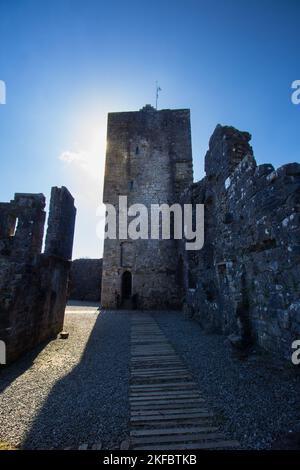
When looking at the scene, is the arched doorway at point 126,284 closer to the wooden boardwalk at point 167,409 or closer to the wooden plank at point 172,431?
the wooden boardwalk at point 167,409

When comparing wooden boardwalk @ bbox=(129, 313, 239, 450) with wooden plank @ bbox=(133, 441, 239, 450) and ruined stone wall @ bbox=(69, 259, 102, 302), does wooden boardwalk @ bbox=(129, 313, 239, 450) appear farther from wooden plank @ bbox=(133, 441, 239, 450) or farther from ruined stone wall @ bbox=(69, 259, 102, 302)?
ruined stone wall @ bbox=(69, 259, 102, 302)

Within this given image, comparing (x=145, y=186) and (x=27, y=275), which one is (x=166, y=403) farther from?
(x=145, y=186)

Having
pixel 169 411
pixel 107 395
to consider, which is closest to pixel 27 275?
pixel 107 395

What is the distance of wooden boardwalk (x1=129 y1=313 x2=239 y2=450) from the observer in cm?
250

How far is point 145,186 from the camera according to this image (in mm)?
15961

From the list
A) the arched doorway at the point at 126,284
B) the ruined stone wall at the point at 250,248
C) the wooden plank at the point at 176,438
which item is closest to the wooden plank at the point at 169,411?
the wooden plank at the point at 176,438

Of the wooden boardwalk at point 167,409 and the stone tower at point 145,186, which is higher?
the stone tower at point 145,186

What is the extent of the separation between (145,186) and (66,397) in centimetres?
1362

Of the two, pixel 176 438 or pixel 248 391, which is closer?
pixel 176 438

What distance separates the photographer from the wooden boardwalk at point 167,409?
8.21ft

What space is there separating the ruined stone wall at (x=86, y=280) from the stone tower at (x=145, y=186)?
4.00 metres

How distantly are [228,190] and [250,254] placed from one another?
7.23 ft

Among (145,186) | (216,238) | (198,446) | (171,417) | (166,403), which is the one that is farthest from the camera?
(145,186)
